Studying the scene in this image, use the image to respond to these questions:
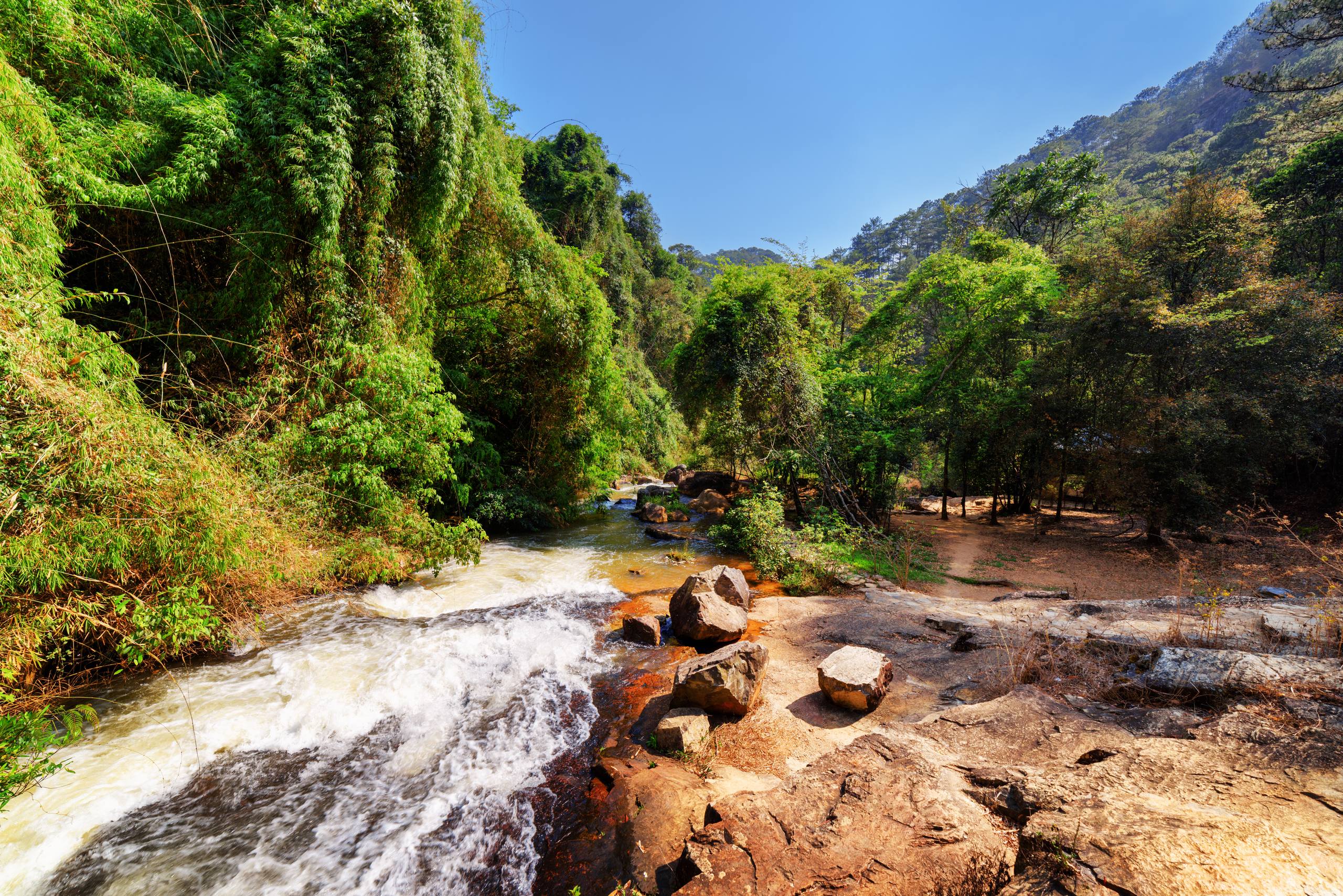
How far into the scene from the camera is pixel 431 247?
7527mm

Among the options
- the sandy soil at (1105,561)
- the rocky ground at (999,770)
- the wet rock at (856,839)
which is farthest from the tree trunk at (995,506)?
the wet rock at (856,839)

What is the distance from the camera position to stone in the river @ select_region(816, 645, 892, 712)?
4.08 metres

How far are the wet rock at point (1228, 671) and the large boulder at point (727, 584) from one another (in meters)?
4.21

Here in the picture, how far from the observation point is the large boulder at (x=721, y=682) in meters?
4.12

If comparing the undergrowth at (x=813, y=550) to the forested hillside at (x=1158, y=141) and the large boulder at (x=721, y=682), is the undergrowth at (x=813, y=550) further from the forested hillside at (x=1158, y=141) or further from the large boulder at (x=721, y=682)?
the forested hillside at (x=1158, y=141)

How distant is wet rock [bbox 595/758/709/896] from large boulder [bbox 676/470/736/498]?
13877 millimetres

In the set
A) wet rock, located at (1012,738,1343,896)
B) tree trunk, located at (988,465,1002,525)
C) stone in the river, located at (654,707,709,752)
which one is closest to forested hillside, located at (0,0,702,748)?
stone in the river, located at (654,707,709,752)

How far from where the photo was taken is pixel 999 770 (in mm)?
2604

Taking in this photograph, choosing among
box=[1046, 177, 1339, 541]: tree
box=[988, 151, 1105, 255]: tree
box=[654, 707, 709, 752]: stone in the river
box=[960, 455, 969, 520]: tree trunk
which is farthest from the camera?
box=[988, 151, 1105, 255]: tree

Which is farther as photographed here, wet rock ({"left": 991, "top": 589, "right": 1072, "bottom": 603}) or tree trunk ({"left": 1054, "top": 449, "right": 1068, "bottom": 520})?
Result: tree trunk ({"left": 1054, "top": 449, "right": 1068, "bottom": 520})

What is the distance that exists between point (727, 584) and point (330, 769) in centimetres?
483

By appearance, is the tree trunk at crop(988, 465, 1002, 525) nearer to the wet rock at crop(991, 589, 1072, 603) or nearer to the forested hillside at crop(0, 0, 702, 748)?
the wet rock at crop(991, 589, 1072, 603)

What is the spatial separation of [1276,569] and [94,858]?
15802 mm

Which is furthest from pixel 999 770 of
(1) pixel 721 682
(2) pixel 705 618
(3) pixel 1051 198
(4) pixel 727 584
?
(3) pixel 1051 198
